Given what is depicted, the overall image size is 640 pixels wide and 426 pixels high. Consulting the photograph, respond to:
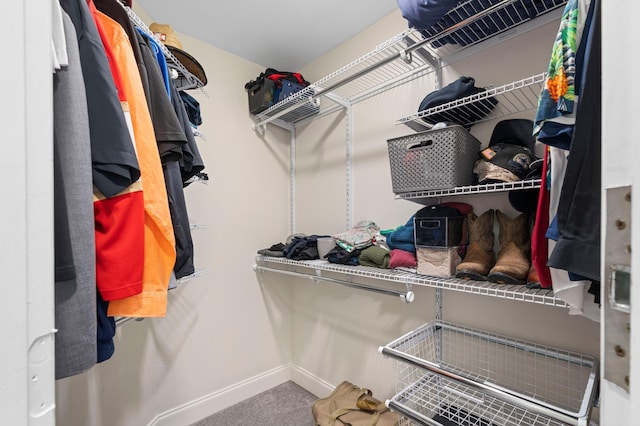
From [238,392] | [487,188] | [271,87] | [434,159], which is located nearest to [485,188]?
[487,188]

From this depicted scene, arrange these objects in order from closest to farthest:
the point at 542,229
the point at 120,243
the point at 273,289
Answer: the point at 120,243 < the point at 542,229 < the point at 273,289

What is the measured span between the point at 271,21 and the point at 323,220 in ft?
4.17

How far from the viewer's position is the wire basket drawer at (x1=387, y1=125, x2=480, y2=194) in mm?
1046

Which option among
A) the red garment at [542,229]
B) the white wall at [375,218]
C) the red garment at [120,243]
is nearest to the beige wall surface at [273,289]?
the white wall at [375,218]

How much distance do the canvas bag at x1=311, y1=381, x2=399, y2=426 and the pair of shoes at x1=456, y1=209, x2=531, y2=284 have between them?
34.0 inches

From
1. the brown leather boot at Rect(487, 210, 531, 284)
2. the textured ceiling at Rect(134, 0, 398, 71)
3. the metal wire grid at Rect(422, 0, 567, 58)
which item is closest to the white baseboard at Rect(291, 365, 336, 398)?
the brown leather boot at Rect(487, 210, 531, 284)

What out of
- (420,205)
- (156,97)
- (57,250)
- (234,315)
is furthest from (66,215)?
(234,315)

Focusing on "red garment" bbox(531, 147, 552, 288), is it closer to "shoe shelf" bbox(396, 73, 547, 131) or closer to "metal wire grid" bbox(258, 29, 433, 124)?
"shoe shelf" bbox(396, 73, 547, 131)

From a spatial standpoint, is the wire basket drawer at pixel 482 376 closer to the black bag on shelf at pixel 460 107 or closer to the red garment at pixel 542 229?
Result: the red garment at pixel 542 229

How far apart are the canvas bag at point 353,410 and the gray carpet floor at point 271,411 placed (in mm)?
222

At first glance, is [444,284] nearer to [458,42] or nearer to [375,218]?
[375,218]

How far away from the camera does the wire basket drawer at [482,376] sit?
968 mm

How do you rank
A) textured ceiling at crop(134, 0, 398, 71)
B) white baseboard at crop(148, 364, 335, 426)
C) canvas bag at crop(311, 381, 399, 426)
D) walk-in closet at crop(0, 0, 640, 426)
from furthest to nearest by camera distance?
white baseboard at crop(148, 364, 335, 426) → textured ceiling at crop(134, 0, 398, 71) → canvas bag at crop(311, 381, 399, 426) → walk-in closet at crop(0, 0, 640, 426)

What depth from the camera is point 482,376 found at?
122 centimetres
